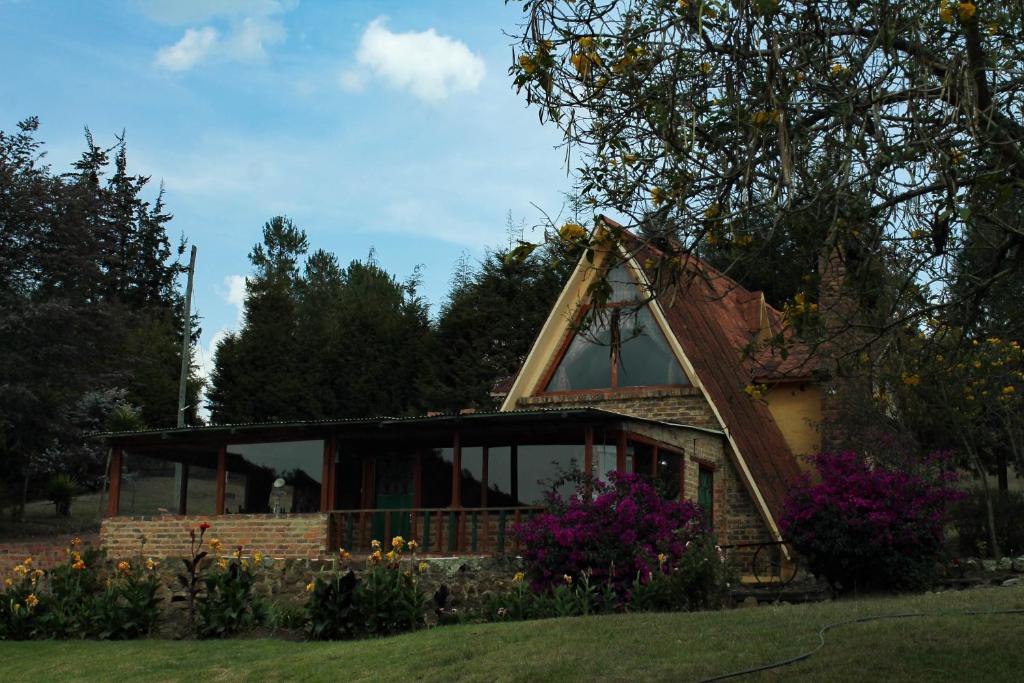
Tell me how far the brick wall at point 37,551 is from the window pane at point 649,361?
986 cm

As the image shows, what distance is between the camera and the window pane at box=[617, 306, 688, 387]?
20.4 metres

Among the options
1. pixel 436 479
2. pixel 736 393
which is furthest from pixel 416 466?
pixel 736 393

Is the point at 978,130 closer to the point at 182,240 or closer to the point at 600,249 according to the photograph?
the point at 600,249

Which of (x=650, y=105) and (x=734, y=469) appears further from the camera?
(x=734, y=469)

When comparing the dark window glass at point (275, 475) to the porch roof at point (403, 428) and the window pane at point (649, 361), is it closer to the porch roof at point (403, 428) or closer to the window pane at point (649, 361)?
the porch roof at point (403, 428)

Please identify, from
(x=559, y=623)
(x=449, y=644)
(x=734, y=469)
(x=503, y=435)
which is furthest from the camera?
(x=734, y=469)

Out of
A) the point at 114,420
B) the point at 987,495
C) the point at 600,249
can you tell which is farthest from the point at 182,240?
the point at 600,249

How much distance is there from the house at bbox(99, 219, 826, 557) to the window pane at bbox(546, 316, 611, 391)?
3 cm

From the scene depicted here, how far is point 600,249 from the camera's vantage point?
7.97m

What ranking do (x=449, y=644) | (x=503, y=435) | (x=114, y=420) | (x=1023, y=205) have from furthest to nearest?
(x=114, y=420)
(x=503, y=435)
(x=449, y=644)
(x=1023, y=205)

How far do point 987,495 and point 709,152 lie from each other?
42.1 feet

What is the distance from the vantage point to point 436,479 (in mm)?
19578

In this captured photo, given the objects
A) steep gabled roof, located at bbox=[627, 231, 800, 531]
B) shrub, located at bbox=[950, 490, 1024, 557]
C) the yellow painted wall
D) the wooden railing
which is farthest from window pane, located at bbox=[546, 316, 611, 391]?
shrub, located at bbox=[950, 490, 1024, 557]

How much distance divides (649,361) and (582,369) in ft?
4.60
